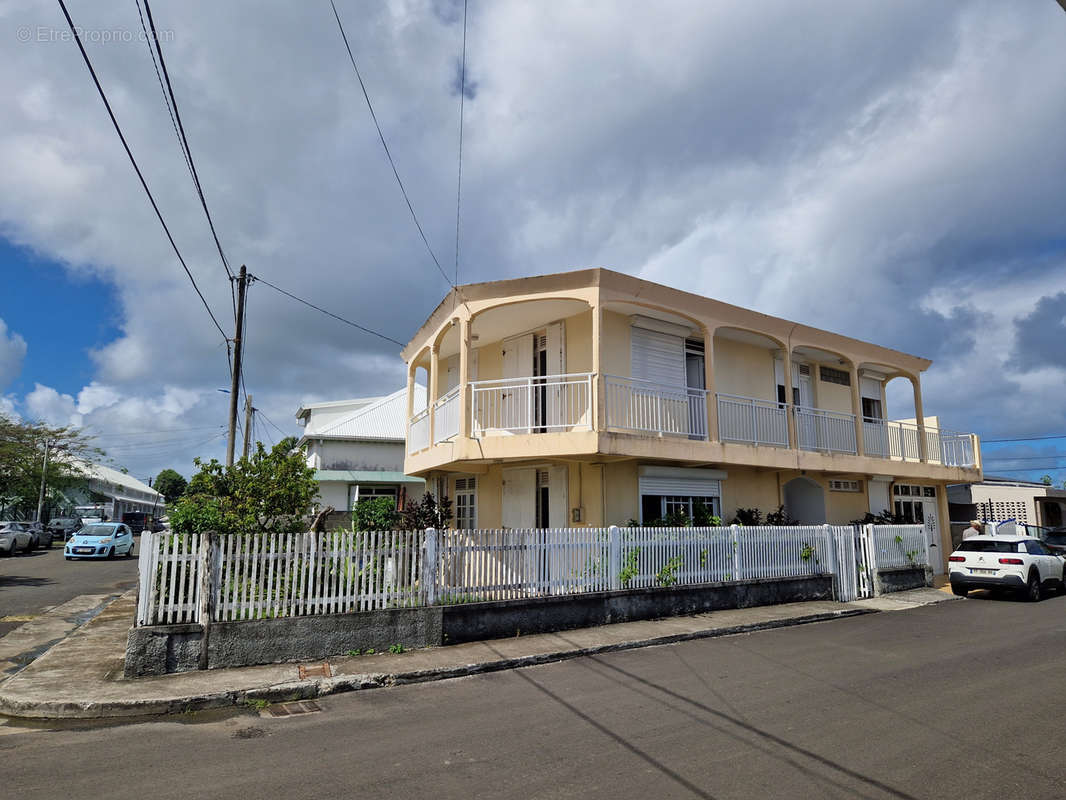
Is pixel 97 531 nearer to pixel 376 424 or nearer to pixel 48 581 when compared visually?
pixel 48 581

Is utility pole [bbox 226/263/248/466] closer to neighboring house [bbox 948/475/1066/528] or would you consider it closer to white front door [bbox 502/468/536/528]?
white front door [bbox 502/468/536/528]

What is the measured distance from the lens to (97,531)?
1079 inches

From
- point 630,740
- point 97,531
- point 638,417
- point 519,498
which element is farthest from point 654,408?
point 97,531

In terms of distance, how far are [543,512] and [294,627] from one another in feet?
24.0

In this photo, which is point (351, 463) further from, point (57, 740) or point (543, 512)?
point (57, 740)

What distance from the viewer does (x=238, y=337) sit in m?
19.4

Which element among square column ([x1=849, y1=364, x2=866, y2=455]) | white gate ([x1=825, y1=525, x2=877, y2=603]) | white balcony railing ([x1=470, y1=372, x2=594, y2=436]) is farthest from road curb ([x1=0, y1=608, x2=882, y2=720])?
square column ([x1=849, y1=364, x2=866, y2=455])

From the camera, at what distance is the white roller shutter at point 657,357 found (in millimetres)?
15195

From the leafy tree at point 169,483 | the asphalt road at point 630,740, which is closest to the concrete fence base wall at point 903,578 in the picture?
the asphalt road at point 630,740

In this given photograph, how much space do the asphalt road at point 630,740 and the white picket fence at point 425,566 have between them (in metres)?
1.74

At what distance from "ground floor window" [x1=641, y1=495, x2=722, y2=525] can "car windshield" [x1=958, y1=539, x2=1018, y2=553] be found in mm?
5697

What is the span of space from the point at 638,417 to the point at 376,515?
6181 mm

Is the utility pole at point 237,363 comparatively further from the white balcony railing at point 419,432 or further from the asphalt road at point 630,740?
the asphalt road at point 630,740

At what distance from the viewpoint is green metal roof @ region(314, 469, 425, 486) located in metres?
27.9
